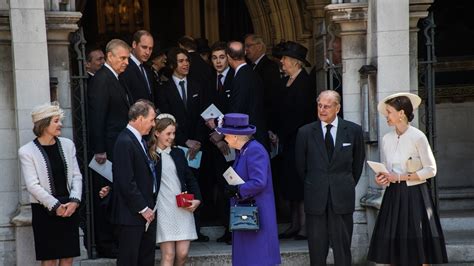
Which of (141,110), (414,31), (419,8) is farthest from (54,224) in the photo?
(419,8)

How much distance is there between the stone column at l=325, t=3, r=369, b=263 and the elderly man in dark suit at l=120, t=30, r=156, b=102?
1.85 meters

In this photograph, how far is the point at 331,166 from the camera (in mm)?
10406

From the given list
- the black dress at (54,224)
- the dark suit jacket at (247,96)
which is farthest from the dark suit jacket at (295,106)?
the black dress at (54,224)

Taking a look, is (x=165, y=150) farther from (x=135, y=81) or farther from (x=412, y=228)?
(x=412, y=228)

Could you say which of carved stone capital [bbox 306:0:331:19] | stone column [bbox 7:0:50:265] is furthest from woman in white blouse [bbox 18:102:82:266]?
carved stone capital [bbox 306:0:331:19]

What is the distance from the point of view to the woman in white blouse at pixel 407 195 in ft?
33.8

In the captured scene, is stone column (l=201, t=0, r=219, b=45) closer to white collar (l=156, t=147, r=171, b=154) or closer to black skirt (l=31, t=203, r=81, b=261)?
white collar (l=156, t=147, r=171, b=154)

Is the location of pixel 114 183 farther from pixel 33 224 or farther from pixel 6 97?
pixel 6 97

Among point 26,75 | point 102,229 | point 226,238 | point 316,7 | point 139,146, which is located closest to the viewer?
point 139,146

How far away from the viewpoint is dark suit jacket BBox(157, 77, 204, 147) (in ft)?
39.0

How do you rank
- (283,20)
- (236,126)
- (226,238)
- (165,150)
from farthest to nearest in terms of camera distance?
(283,20) < (226,238) < (165,150) < (236,126)

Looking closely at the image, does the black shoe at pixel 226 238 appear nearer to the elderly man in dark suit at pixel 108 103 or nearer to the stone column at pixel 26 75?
the elderly man in dark suit at pixel 108 103

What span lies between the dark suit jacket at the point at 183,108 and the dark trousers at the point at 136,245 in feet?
6.23

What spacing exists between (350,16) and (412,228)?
2.37 meters
